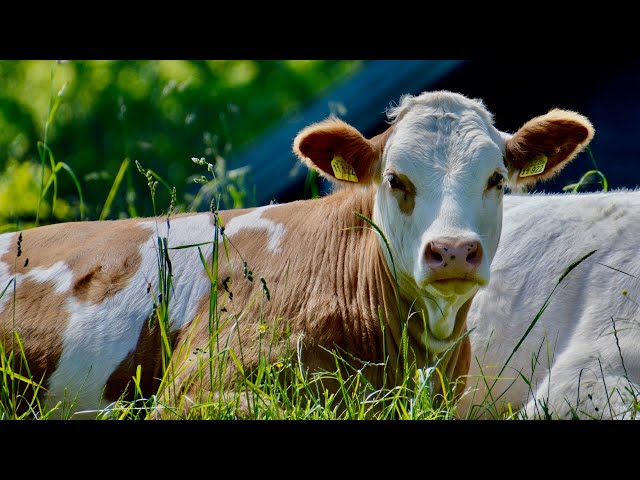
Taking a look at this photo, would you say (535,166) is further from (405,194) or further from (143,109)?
(143,109)

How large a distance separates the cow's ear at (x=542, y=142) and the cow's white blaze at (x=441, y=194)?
0.09 meters

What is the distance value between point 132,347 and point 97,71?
267 inches

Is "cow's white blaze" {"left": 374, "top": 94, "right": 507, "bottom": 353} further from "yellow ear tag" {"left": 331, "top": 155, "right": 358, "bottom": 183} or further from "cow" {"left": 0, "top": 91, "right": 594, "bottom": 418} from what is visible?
"yellow ear tag" {"left": 331, "top": 155, "right": 358, "bottom": 183}

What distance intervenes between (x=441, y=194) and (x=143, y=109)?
7.07 metres

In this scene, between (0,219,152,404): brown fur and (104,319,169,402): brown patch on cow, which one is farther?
(0,219,152,404): brown fur

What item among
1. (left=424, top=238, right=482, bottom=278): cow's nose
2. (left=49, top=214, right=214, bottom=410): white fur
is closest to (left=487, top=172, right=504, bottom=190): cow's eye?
(left=424, top=238, right=482, bottom=278): cow's nose

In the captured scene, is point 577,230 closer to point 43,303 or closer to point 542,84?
point 43,303

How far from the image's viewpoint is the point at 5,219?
28.1ft

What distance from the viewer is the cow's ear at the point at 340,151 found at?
4.47 metres

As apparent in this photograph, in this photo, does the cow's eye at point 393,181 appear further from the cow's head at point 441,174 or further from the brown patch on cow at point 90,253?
the brown patch on cow at point 90,253

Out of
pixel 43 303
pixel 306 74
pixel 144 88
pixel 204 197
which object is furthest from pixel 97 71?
pixel 43 303

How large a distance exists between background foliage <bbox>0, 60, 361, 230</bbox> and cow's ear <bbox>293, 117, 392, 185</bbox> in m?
5.32

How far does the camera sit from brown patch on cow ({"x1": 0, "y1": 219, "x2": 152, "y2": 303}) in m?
4.80

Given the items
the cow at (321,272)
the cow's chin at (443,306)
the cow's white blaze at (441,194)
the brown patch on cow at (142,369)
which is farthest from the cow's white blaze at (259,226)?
the cow's chin at (443,306)
